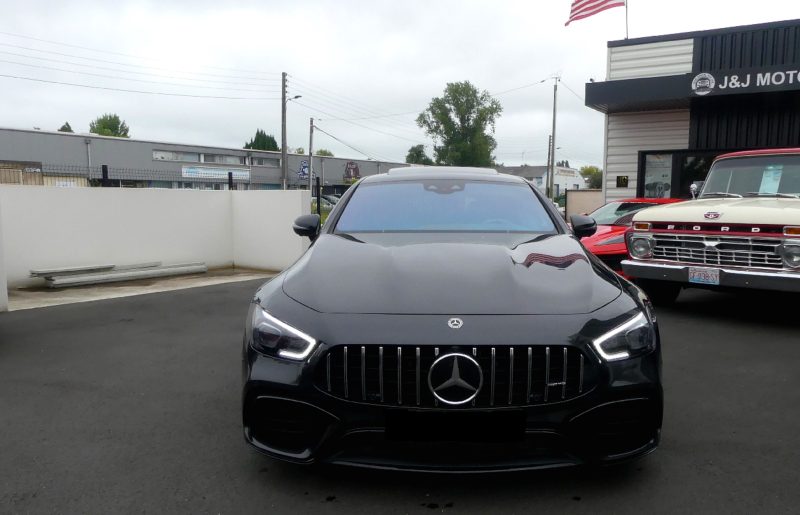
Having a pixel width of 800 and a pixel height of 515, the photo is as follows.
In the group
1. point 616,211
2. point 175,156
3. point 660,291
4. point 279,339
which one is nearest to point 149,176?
point 175,156

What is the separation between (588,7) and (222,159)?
4579cm

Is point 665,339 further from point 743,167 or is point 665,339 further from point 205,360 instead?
point 205,360

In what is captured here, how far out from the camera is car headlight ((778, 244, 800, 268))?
563cm

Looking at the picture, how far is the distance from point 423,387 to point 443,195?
1963 mm

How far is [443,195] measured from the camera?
13.5 feet

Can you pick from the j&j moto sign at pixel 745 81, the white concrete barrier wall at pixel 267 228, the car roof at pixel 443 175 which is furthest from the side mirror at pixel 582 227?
the j&j moto sign at pixel 745 81

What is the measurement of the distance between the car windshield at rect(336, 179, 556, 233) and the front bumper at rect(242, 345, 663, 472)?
145 centimetres

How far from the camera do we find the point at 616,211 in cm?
970

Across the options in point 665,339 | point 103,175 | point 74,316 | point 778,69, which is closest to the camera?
point 665,339

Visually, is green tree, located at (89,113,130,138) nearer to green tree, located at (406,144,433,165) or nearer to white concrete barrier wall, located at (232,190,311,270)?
green tree, located at (406,144,433,165)

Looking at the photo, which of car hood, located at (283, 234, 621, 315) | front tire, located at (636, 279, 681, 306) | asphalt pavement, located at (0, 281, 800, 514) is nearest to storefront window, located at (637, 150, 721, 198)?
front tire, located at (636, 279, 681, 306)

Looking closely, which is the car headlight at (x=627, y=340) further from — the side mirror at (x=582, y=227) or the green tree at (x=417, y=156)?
the green tree at (x=417, y=156)

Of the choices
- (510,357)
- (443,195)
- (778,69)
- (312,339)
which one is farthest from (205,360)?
(778,69)

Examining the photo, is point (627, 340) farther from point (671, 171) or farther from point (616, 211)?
point (671, 171)
